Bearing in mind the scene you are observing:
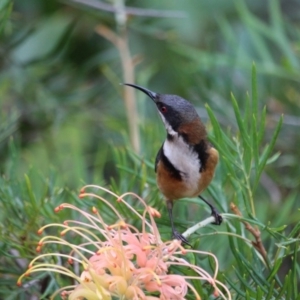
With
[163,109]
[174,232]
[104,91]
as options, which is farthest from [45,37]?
[174,232]

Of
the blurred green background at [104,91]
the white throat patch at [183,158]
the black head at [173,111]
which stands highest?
the black head at [173,111]

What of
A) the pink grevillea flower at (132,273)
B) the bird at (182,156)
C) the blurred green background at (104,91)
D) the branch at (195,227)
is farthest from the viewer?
the blurred green background at (104,91)

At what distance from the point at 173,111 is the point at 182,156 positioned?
83mm

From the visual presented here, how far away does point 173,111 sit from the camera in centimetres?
119

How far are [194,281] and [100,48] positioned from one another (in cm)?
136

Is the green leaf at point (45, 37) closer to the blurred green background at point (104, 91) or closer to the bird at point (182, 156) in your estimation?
the blurred green background at point (104, 91)

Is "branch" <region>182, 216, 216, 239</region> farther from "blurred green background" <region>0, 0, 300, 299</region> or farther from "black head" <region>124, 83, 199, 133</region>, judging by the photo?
"blurred green background" <region>0, 0, 300, 299</region>

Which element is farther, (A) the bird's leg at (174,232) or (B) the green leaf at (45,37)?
(B) the green leaf at (45,37)

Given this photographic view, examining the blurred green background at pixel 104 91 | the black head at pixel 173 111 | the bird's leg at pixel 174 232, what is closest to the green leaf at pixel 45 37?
the blurred green background at pixel 104 91

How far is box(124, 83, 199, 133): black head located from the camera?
118 cm

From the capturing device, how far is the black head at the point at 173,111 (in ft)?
3.86

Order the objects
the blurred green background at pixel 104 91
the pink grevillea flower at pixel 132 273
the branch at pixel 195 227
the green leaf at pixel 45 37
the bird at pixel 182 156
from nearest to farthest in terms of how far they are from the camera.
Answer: the pink grevillea flower at pixel 132 273, the branch at pixel 195 227, the bird at pixel 182 156, the blurred green background at pixel 104 91, the green leaf at pixel 45 37

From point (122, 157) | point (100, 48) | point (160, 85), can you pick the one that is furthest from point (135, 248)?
point (160, 85)

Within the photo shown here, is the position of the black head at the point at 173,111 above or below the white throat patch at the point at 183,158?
above
